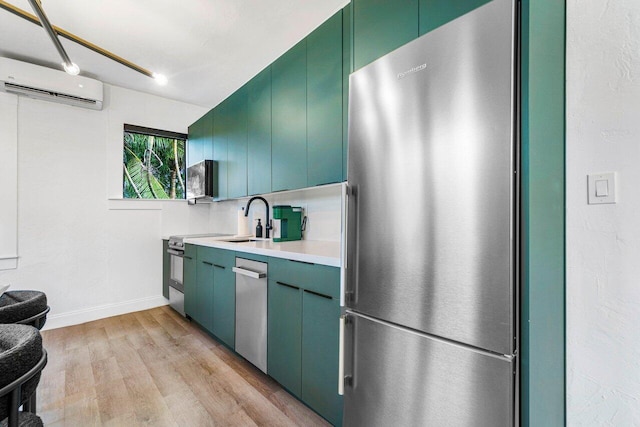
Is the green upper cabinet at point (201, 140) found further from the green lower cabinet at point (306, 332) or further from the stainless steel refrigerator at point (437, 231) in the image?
the stainless steel refrigerator at point (437, 231)

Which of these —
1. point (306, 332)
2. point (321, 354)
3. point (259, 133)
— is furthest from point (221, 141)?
point (321, 354)

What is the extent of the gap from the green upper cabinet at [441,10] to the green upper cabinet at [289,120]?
0.99m

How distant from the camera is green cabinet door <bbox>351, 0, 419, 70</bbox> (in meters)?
Answer: 1.28

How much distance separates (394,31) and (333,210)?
4.29 feet

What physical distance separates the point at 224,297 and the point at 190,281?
78 centimetres

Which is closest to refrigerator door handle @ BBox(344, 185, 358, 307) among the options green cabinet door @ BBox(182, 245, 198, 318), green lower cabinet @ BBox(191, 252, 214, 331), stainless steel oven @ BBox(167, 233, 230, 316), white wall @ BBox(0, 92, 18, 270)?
green lower cabinet @ BBox(191, 252, 214, 331)

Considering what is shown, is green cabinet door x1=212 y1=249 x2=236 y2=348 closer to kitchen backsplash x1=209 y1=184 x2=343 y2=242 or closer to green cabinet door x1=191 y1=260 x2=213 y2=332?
green cabinet door x1=191 y1=260 x2=213 y2=332

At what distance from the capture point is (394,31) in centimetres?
134

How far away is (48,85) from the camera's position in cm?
274

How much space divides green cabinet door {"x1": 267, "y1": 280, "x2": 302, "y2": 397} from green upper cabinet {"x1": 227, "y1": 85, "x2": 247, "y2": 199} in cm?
129

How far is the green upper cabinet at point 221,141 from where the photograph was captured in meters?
3.06
